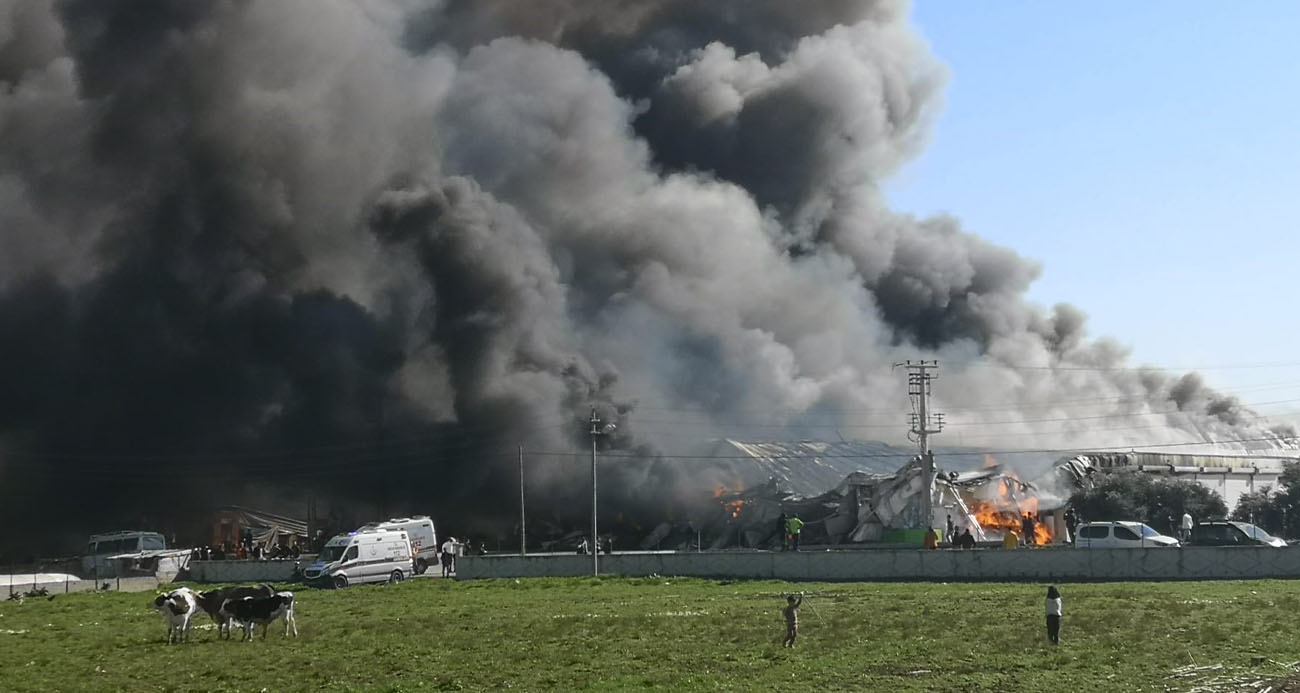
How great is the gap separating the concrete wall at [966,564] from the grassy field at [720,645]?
113 inches

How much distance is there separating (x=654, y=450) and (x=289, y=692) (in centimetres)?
5407

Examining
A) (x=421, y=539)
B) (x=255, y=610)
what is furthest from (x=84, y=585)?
(x=255, y=610)

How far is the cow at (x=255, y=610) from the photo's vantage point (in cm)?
2819

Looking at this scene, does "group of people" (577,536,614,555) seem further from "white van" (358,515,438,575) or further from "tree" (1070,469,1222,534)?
"tree" (1070,469,1222,534)

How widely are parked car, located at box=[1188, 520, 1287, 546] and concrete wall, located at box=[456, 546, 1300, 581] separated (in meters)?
6.87

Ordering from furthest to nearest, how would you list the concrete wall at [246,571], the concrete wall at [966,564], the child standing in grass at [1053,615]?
the concrete wall at [246,571]
the concrete wall at [966,564]
the child standing in grass at [1053,615]

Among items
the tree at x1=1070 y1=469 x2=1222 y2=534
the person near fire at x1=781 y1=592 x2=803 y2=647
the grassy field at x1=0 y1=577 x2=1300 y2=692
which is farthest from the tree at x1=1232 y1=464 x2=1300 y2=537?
the person near fire at x1=781 y1=592 x2=803 y2=647

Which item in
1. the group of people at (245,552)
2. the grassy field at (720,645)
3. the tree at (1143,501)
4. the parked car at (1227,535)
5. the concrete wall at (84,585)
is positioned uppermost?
the tree at (1143,501)

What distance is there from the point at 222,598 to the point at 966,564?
22344 mm

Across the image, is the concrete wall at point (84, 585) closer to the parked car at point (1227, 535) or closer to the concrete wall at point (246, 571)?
the concrete wall at point (246, 571)

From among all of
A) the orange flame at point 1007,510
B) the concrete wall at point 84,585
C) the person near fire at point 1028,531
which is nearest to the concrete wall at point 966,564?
the concrete wall at point 84,585

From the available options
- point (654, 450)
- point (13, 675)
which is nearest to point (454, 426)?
point (654, 450)

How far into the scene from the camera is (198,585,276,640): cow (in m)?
28.7

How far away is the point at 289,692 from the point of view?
20500 mm
